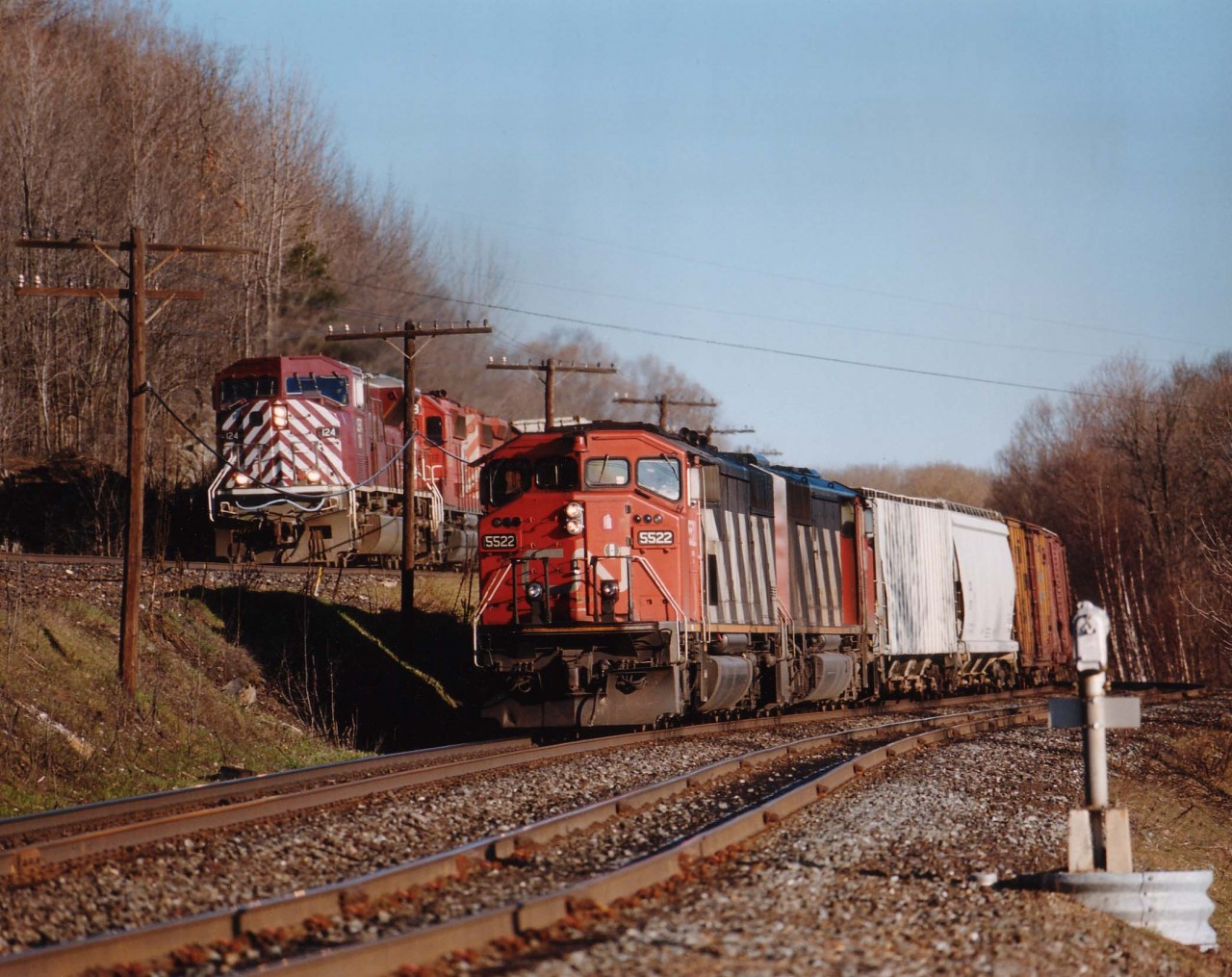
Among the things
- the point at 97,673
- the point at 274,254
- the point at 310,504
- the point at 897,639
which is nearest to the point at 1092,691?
the point at 97,673

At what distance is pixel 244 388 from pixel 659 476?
38.4 feet

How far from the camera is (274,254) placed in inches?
2083

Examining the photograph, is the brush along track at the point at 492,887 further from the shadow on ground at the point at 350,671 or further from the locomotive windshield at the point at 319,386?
the locomotive windshield at the point at 319,386

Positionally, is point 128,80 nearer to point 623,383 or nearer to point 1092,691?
point 1092,691

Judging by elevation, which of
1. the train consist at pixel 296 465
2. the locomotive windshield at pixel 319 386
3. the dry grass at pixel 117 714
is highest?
the locomotive windshield at pixel 319 386

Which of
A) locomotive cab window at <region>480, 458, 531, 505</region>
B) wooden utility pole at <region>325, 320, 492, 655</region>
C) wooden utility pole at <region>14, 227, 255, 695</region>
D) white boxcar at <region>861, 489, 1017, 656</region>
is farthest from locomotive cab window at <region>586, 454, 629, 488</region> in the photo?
white boxcar at <region>861, 489, 1017, 656</region>

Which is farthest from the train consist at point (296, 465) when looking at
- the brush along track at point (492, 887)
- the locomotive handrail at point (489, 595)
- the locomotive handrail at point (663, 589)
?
the brush along track at point (492, 887)

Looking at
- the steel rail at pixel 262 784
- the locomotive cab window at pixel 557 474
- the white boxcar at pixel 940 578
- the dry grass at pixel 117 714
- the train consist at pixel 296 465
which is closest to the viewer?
the steel rail at pixel 262 784

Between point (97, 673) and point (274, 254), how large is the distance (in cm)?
3855

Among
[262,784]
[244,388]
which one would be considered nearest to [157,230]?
[244,388]

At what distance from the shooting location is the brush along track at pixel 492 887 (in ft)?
19.5

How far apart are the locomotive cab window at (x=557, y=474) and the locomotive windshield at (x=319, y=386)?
9.69 metres

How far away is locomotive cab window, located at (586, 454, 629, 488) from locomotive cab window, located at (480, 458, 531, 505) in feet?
2.58

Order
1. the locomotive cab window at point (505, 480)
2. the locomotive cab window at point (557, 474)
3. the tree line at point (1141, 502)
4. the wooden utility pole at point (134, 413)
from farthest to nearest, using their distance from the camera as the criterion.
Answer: the tree line at point (1141, 502) → the locomotive cab window at point (505, 480) → the locomotive cab window at point (557, 474) → the wooden utility pole at point (134, 413)
